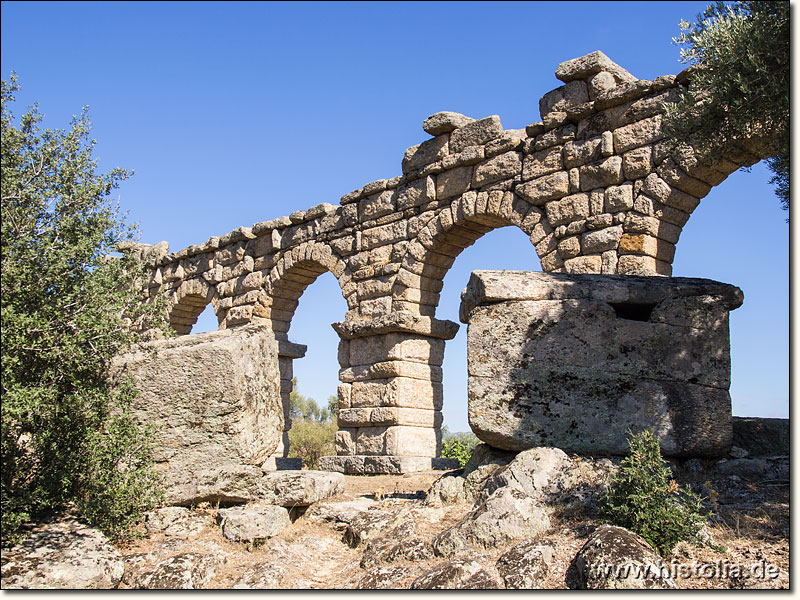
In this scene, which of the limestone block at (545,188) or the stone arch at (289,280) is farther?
the stone arch at (289,280)

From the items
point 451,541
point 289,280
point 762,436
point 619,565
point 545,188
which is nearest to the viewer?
point 619,565

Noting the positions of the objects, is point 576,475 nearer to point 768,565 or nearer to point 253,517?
point 768,565

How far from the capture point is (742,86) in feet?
20.7

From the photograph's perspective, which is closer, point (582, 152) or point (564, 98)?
point (582, 152)

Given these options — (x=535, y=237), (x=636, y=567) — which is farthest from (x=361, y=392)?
(x=636, y=567)

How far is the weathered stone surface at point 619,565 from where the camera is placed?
423 centimetres

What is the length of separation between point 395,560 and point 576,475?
145 cm

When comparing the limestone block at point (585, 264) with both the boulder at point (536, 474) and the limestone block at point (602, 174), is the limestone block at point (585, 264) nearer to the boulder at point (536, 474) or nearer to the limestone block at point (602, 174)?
the limestone block at point (602, 174)

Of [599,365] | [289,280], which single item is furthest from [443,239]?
[599,365]

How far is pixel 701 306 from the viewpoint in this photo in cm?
650

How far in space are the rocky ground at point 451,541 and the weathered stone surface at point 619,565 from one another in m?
0.01

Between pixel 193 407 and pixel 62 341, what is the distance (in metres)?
1.14

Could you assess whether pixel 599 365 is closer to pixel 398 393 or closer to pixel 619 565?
pixel 619 565

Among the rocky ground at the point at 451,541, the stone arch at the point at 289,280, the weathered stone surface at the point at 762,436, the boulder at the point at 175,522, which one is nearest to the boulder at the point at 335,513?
the rocky ground at the point at 451,541
